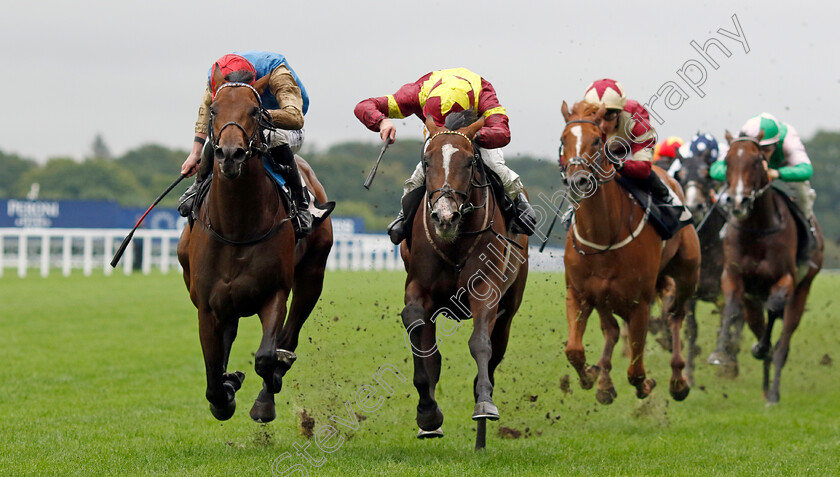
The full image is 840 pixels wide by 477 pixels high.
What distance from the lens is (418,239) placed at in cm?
580

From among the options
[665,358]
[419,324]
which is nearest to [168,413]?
[419,324]

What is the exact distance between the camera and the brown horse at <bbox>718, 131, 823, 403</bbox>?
344 inches

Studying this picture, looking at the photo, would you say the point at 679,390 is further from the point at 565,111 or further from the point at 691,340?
the point at 565,111

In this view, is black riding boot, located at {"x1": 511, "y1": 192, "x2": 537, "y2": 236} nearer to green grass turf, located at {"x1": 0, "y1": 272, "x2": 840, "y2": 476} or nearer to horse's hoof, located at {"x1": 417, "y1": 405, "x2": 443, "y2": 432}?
green grass turf, located at {"x1": 0, "y1": 272, "x2": 840, "y2": 476}

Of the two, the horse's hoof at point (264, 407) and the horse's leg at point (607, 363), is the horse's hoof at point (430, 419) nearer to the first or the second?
the horse's hoof at point (264, 407)

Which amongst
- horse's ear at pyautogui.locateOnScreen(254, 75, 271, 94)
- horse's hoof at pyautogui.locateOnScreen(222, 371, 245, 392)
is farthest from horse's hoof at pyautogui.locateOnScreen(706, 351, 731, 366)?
horse's ear at pyautogui.locateOnScreen(254, 75, 271, 94)

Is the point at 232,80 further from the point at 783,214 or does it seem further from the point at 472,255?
the point at 783,214

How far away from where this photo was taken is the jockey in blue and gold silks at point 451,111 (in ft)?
18.7

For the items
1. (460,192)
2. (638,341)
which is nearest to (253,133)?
(460,192)

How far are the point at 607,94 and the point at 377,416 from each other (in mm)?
2736

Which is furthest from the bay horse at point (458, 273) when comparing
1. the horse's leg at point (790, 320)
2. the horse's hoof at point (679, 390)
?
the horse's leg at point (790, 320)

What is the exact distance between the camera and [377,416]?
743 centimetres

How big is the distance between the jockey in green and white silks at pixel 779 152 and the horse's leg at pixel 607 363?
2024 millimetres

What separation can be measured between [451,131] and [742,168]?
150 inches
